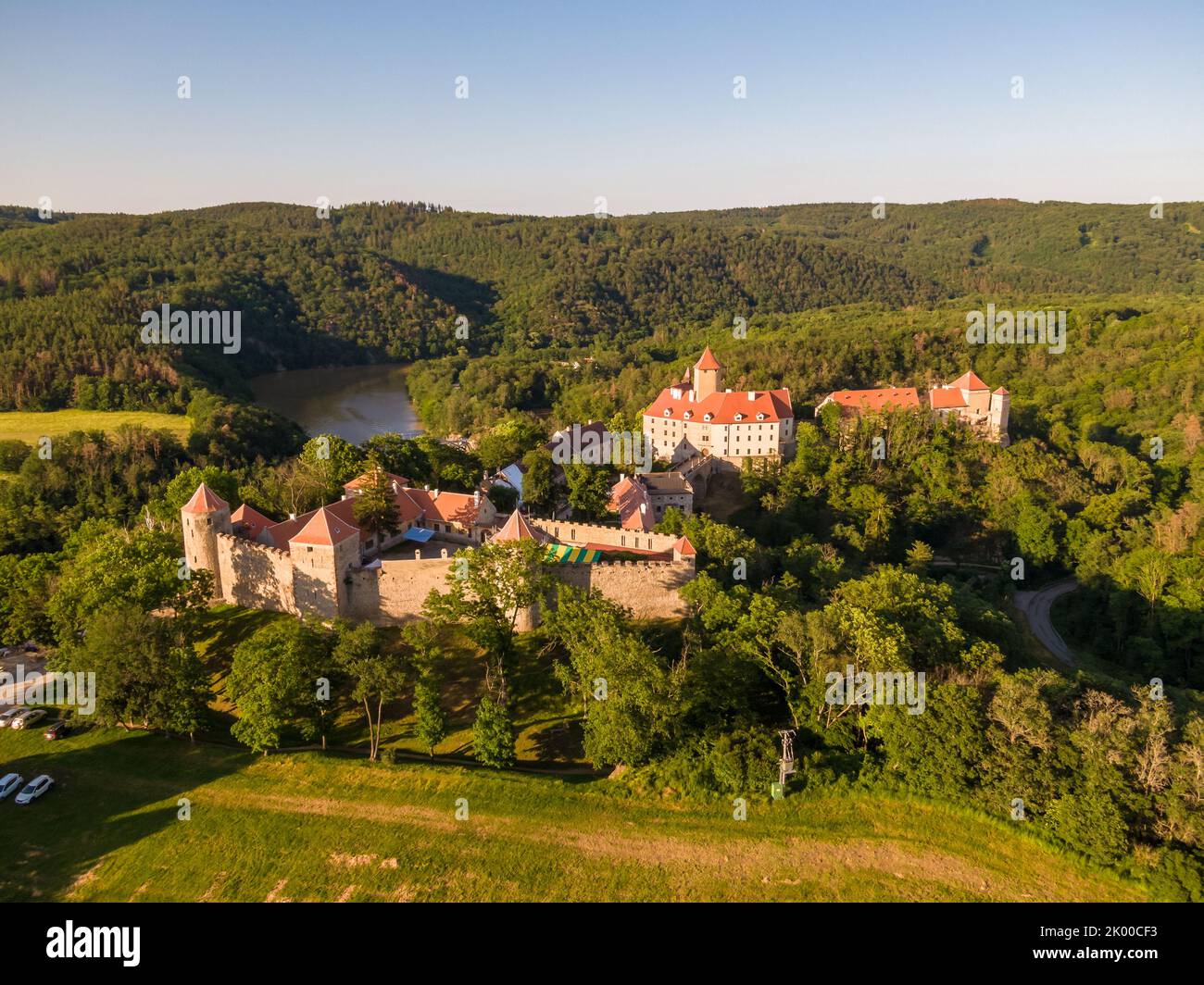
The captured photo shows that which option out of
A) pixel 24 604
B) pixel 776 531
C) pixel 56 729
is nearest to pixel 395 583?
pixel 56 729

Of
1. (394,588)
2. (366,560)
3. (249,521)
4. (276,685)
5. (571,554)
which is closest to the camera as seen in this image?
(276,685)

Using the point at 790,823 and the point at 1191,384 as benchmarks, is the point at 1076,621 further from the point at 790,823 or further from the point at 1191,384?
the point at 1191,384

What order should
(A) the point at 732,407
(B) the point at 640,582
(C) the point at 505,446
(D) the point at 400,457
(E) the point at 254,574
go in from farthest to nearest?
1. (A) the point at 732,407
2. (C) the point at 505,446
3. (D) the point at 400,457
4. (E) the point at 254,574
5. (B) the point at 640,582

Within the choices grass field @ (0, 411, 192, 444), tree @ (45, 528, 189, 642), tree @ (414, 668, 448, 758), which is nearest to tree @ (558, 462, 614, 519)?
tree @ (414, 668, 448, 758)

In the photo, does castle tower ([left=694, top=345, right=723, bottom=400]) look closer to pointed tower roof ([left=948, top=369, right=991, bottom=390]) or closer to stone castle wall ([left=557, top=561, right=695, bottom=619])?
pointed tower roof ([left=948, top=369, right=991, bottom=390])

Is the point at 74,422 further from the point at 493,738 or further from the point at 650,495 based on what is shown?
the point at 493,738

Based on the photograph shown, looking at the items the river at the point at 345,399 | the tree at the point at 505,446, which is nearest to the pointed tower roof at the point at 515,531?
the tree at the point at 505,446
